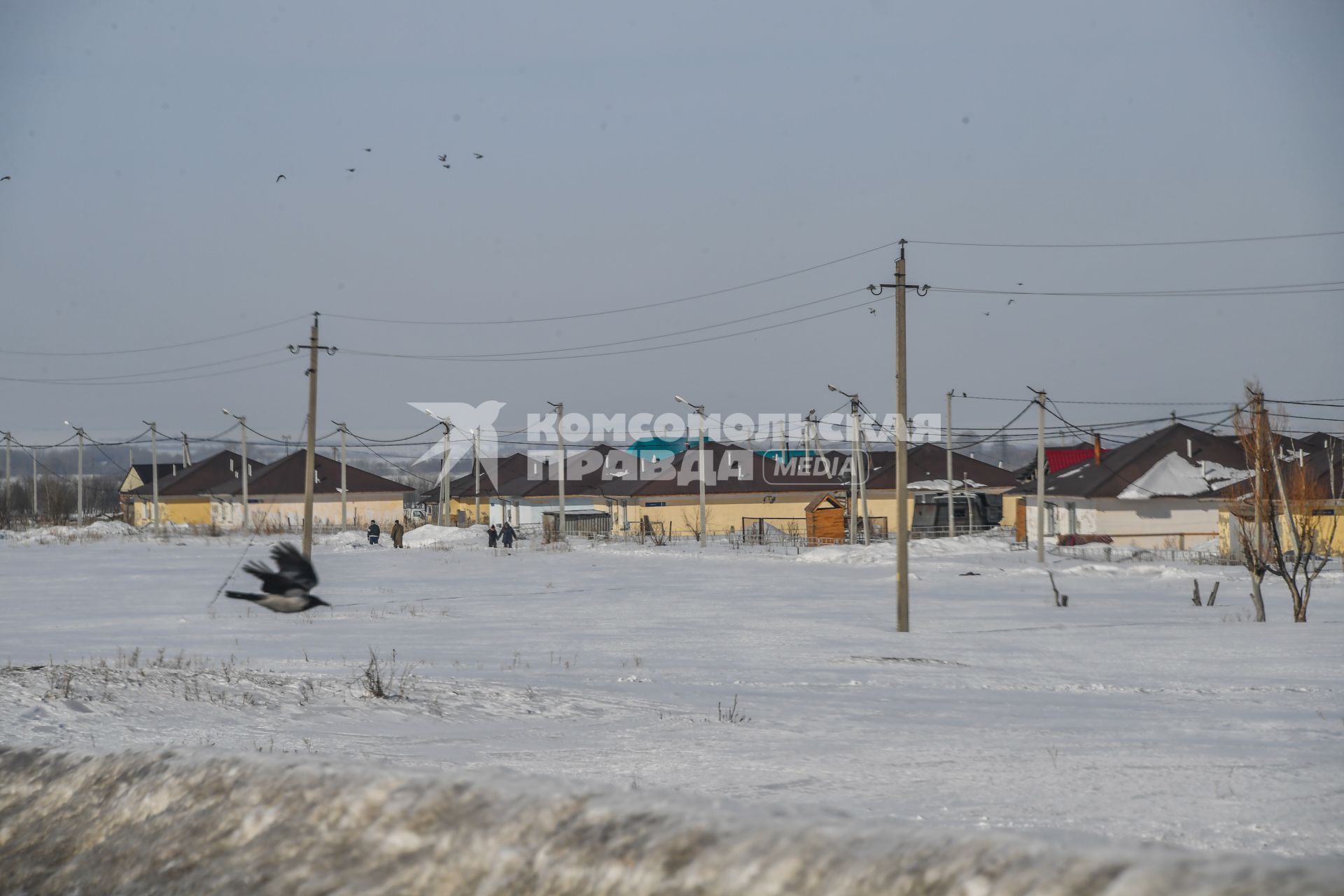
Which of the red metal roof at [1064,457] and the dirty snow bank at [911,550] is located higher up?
the red metal roof at [1064,457]

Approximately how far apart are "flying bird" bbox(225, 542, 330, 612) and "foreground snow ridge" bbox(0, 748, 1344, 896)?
6743mm

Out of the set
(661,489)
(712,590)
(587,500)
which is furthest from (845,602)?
(587,500)

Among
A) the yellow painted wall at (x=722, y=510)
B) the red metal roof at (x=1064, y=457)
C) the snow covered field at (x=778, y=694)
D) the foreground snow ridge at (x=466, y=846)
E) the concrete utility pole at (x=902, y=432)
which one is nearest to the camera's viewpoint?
the foreground snow ridge at (x=466, y=846)

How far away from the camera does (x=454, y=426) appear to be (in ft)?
234

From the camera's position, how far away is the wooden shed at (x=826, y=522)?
54.5 m

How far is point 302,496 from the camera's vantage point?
82.8 m

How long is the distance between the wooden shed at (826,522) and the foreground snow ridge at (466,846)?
50768 millimetres

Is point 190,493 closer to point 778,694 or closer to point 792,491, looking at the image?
point 792,491

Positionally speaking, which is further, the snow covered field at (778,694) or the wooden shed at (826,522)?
the wooden shed at (826,522)

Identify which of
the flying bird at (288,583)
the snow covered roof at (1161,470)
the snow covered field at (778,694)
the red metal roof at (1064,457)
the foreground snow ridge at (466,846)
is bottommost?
the snow covered field at (778,694)

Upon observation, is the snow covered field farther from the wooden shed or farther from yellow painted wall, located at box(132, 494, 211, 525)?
yellow painted wall, located at box(132, 494, 211, 525)

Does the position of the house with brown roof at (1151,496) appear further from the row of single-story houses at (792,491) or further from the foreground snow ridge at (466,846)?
the foreground snow ridge at (466,846)

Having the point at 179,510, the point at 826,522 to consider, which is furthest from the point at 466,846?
the point at 179,510

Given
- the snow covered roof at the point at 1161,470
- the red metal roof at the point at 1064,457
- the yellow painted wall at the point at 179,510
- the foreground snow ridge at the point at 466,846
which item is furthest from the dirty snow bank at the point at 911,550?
the yellow painted wall at the point at 179,510
